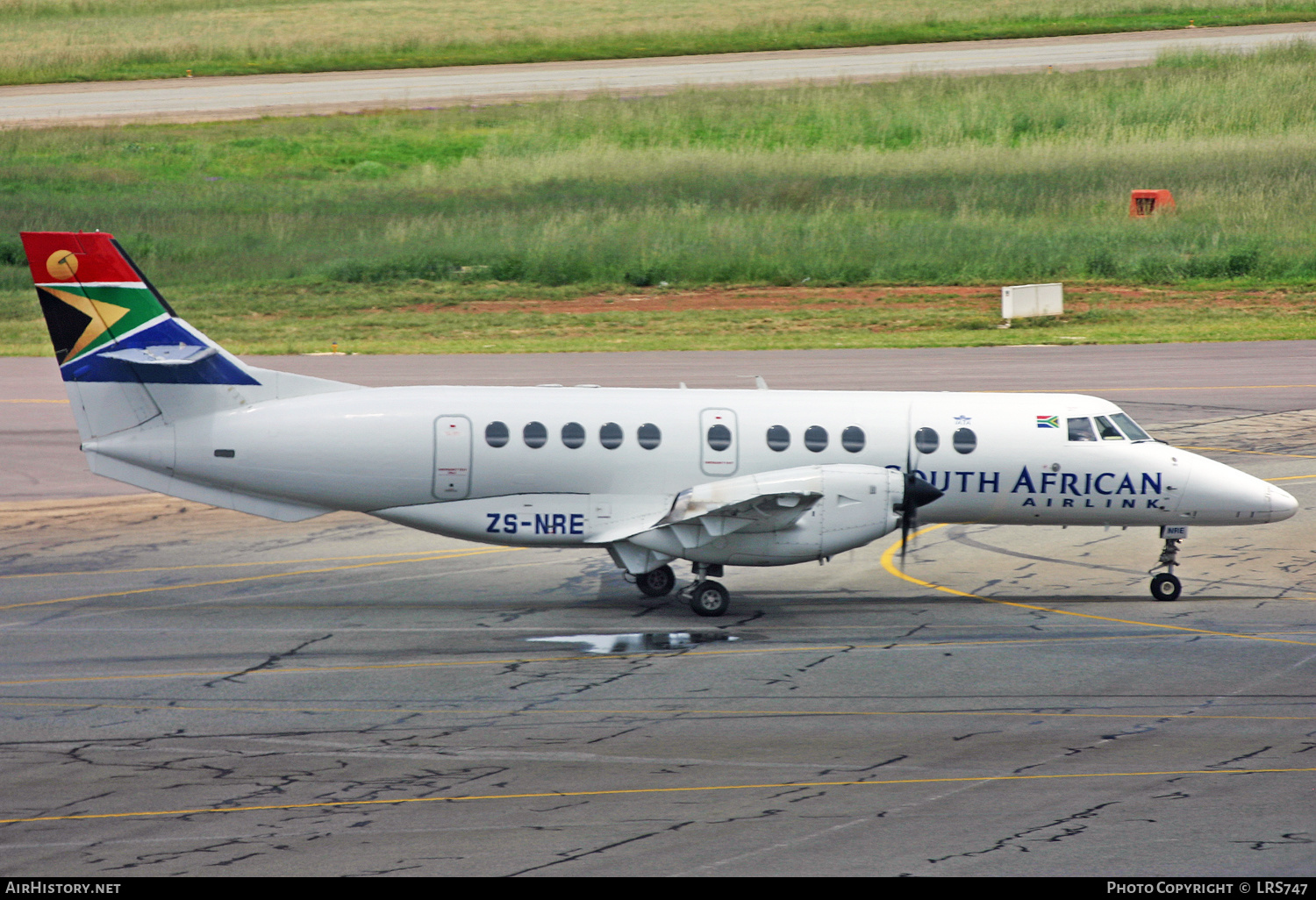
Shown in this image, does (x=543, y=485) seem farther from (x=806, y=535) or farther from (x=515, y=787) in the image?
(x=515, y=787)

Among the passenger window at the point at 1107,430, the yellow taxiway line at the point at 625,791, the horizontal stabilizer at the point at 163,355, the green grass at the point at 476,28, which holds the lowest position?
the yellow taxiway line at the point at 625,791

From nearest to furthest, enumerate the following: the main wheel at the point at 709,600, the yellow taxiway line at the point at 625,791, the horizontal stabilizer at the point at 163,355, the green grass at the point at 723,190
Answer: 1. the yellow taxiway line at the point at 625,791
2. the horizontal stabilizer at the point at 163,355
3. the main wheel at the point at 709,600
4. the green grass at the point at 723,190

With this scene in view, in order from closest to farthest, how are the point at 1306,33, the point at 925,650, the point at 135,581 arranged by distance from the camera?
1. the point at 925,650
2. the point at 135,581
3. the point at 1306,33

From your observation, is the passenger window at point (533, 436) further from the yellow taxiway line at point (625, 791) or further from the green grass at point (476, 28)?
the green grass at point (476, 28)

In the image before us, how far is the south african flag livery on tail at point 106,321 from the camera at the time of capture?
2023 centimetres

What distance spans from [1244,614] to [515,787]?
1211 centimetres

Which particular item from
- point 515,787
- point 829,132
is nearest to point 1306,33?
point 829,132

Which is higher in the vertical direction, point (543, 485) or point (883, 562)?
point (543, 485)

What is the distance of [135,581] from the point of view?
22.3m

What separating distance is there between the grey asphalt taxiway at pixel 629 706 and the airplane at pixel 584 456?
1405 mm

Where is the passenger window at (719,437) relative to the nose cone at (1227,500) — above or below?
above

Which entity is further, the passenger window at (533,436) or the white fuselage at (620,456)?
the passenger window at (533,436)

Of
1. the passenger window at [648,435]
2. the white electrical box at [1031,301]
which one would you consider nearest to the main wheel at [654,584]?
the passenger window at [648,435]

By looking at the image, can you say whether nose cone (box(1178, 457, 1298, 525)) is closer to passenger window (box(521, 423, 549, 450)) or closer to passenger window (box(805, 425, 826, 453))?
passenger window (box(805, 425, 826, 453))
